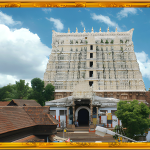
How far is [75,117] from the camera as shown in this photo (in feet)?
91.3

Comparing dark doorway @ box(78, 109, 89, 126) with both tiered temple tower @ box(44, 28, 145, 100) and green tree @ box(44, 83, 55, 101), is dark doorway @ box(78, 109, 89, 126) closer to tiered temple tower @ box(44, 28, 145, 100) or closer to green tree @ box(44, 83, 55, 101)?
tiered temple tower @ box(44, 28, 145, 100)

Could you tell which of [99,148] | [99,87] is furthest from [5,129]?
[99,87]

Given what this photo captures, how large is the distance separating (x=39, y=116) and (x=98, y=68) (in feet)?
98.8

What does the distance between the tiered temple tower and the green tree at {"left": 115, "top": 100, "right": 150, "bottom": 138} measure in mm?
23015

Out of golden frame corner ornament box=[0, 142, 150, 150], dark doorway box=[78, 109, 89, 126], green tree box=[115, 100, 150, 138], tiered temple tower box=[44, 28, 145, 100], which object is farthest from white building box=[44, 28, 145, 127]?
golden frame corner ornament box=[0, 142, 150, 150]

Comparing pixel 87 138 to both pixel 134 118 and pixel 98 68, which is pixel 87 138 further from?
pixel 98 68

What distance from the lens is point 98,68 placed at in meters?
41.2

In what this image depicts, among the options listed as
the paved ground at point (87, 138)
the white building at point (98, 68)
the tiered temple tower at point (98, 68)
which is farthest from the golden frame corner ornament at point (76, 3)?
the tiered temple tower at point (98, 68)

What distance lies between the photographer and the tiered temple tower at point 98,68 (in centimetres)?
3901

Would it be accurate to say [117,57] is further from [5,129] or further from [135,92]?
[5,129]

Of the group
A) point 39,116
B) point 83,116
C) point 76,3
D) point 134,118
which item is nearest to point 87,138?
point 134,118

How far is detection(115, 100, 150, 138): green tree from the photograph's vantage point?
14.2 metres

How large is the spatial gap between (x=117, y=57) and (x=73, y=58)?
11.8m

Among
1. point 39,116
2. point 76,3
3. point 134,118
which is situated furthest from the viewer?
point 134,118
